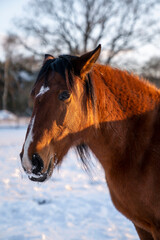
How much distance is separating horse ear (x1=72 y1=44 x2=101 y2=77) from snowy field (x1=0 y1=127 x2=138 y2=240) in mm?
797

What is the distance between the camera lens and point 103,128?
6.48ft

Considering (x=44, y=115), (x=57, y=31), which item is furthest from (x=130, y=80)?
(x=57, y=31)

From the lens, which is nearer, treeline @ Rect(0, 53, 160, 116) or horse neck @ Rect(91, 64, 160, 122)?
horse neck @ Rect(91, 64, 160, 122)

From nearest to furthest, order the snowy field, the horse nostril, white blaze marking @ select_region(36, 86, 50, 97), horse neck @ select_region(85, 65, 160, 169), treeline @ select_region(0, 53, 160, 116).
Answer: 1. the horse nostril
2. white blaze marking @ select_region(36, 86, 50, 97)
3. horse neck @ select_region(85, 65, 160, 169)
4. the snowy field
5. treeline @ select_region(0, 53, 160, 116)

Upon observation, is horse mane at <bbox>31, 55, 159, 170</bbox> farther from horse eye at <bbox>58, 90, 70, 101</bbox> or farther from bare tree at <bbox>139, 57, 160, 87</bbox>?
bare tree at <bbox>139, 57, 160, 87</bbox>

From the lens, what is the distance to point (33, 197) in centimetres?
446

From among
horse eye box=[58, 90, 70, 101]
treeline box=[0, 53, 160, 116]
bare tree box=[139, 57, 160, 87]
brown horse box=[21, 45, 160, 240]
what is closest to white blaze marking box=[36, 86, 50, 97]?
brown horse box=[21, 45, 160, 240]

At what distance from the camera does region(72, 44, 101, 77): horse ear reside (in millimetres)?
1758

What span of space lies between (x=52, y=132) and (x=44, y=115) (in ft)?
0.46

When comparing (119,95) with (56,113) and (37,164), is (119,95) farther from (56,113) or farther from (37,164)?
(37,164)

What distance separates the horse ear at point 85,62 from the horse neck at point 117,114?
0.41ft

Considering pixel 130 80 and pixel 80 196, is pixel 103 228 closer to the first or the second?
pixel 80 196

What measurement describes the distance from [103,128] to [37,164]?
0.68 metres

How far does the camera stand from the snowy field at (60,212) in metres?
3.17
